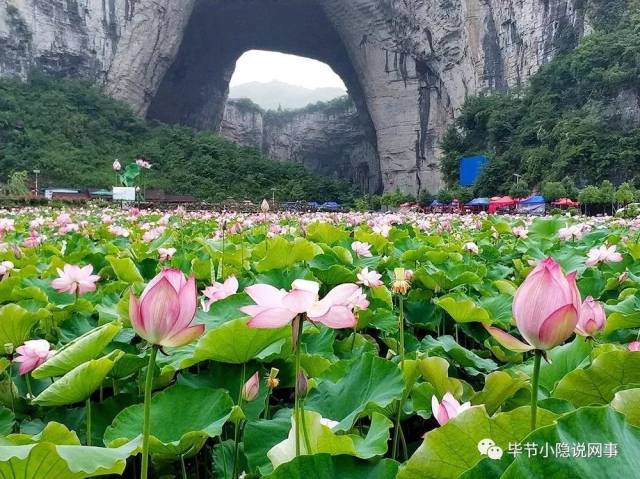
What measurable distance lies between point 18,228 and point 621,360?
2.96 metres

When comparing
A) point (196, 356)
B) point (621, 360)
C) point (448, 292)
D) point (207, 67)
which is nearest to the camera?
point (621, 360)

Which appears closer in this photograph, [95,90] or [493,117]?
[493,117]

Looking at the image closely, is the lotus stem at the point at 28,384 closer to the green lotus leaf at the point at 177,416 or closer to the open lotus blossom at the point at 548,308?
the green lotus leaf at the point at 177,416

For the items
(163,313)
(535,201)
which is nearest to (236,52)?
(535,201)

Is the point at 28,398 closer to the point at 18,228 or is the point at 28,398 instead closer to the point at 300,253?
the point at 300,253

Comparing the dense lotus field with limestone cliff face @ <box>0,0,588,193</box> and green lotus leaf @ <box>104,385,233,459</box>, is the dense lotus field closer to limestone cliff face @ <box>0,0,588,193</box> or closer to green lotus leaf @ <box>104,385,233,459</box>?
green lotus leaf @ <box>104,385,233,459</box>

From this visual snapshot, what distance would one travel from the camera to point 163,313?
0.38 meters

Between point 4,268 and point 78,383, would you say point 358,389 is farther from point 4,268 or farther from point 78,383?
point 4,268

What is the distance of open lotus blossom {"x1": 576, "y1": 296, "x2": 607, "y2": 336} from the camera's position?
0.56 m

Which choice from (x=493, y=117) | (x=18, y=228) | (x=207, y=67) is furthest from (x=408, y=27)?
(x=18, y=228)

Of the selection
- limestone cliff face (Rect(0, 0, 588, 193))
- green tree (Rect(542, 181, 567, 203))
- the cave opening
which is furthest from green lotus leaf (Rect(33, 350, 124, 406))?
the cave opening

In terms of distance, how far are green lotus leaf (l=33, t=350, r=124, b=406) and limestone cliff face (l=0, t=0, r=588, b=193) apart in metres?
19.8

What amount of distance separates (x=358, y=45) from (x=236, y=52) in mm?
6798

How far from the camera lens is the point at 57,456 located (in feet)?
1.01
